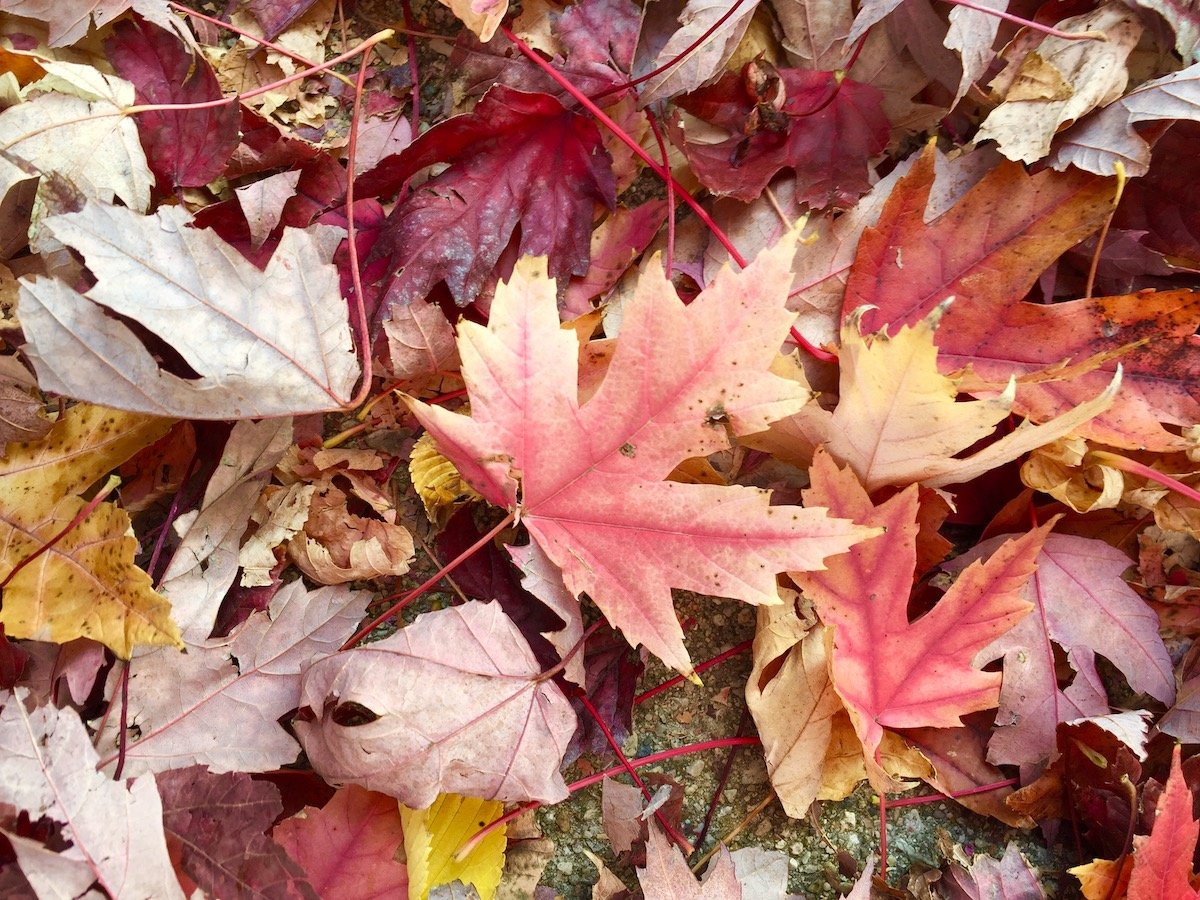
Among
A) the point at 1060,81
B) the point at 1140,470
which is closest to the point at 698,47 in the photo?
the point at 1060,81

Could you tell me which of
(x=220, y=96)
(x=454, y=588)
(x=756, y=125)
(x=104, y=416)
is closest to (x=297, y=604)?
(x=454, y=588)

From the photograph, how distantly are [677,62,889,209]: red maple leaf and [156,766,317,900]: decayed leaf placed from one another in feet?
2.60

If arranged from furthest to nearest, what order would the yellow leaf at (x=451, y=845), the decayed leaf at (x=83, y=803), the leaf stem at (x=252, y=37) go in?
the leaf stem at (x=252, y=37)
the yellow leaf at (x=451, y=845)
the decayed leaf at (x=83, y=803)

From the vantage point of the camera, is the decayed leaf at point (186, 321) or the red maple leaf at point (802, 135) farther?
the red maple leaf at point (802, 135)

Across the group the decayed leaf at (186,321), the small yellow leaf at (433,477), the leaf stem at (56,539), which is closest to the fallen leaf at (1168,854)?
the small yellow leaf at (433,477)

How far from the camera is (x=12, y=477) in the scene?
0.82m

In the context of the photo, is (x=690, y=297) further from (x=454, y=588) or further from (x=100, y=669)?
(x=100, y=669)

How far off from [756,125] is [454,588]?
0.61m

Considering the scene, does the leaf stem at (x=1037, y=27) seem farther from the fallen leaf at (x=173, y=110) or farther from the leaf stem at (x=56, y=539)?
the leaf stem at (x=56, y=539)

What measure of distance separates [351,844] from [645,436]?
0.50 meters

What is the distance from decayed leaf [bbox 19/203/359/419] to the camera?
73 centimetres

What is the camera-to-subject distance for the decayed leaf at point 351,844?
2.67 ft

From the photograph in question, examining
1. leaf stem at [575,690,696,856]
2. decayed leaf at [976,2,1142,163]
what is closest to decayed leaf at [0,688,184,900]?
leaf stem at [575,690,696,856]

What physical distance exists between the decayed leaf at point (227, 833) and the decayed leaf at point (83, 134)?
585mm
